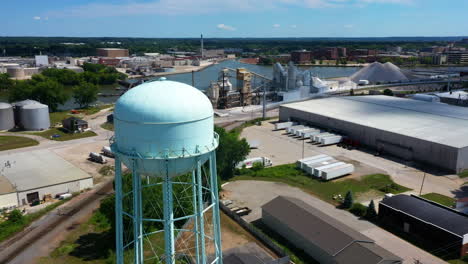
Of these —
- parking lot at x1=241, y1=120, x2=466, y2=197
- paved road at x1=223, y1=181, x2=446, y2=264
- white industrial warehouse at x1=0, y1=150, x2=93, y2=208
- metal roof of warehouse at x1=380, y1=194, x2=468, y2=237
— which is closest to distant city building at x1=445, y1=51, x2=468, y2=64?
parking lot at x1=241, y1=120, x2=466, y2=197

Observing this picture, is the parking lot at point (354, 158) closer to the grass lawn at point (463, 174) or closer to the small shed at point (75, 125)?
the grass lawn at point (463, 174)

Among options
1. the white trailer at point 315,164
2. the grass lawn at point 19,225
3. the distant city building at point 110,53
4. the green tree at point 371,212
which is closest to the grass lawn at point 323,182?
the white trailer at point 315,164

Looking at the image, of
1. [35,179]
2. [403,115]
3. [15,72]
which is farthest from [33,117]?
[15,72]

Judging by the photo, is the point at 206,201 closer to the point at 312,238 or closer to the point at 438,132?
→ the point at 312,238

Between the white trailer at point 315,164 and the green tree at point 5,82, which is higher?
the green tree at point 5,82

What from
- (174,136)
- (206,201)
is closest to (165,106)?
(174,136)

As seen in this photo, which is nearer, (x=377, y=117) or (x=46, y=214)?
(x=46, y=214)

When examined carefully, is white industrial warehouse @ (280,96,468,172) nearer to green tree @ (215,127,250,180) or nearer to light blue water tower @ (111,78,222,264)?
green tree @ (215,127,250,180)
